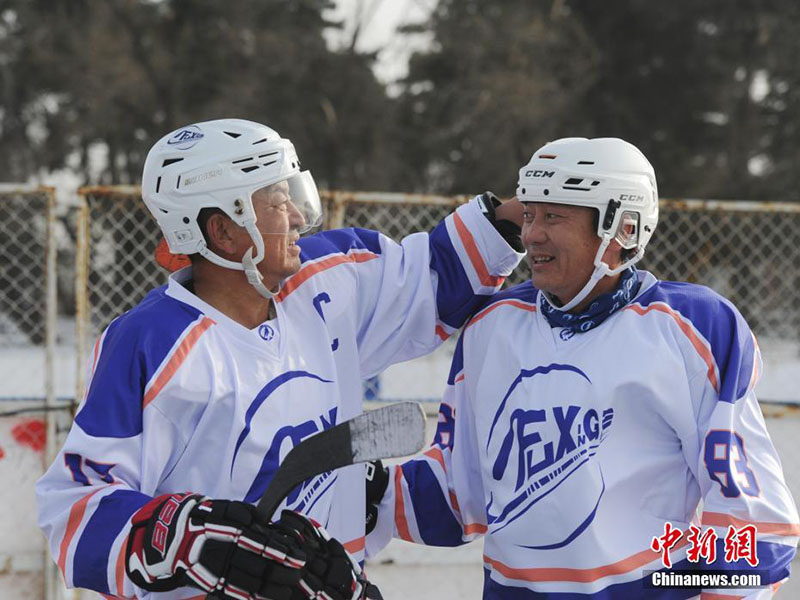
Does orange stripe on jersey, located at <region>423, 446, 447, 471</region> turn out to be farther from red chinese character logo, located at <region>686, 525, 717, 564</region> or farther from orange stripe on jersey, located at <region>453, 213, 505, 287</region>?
red chinese character logo, located at <region>686, 525, 717, 564</region>

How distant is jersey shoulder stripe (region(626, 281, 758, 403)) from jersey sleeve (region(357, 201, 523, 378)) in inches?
17.4

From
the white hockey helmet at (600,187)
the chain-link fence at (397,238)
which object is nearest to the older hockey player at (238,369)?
the white hockey helmet at (600,187)

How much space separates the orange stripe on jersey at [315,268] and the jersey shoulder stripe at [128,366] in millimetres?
293

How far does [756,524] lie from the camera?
7.27ft

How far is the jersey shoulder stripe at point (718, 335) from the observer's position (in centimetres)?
225

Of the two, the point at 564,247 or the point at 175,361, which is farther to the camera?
the point at 564,247

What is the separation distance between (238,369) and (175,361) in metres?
0.15

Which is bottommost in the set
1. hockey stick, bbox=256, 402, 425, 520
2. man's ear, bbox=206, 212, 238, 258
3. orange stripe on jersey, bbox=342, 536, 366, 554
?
orange stripe on jersey, bbox=342, 536, 366, 554

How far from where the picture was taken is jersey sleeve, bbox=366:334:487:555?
2658 millimetres

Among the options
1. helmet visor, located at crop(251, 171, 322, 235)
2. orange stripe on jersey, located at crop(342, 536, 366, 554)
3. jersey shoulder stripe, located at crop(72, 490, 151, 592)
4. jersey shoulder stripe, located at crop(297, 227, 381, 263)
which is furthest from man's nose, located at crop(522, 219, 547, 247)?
jersey shoulder stripe, located at crop(72, 490, 151, 592)

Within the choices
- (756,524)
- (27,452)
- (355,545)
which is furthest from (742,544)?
(27,452)

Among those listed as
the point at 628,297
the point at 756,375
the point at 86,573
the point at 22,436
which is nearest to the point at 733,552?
the point at 756,375

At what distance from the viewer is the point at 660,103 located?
869 inches

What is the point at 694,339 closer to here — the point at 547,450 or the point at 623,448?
the point at 623,448
